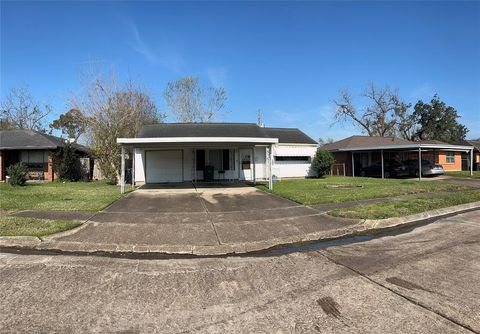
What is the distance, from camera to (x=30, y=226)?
855 centimetres

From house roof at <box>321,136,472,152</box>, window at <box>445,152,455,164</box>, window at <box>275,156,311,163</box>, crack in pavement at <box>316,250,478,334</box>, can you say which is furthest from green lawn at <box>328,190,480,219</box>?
window at <box>445,152,455,164</box>

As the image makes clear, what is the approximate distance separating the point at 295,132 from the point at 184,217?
20534 mm

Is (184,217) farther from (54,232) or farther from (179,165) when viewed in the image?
(179,165)

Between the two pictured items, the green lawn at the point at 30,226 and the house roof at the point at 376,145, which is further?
the house roof at the point at 376,145

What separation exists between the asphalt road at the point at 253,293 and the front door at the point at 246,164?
16.4m

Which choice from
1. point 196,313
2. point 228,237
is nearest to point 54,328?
point 196,313

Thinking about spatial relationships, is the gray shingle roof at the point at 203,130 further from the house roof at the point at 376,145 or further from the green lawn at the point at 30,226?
the green lawn at the point at 30,226

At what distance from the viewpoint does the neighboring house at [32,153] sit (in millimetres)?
24094

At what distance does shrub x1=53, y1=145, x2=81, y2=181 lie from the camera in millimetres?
23953

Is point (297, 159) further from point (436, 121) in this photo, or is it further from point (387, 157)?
point (436, 121)

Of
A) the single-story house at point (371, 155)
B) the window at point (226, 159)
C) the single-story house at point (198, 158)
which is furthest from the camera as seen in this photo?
the single-story house at point (371, 155)

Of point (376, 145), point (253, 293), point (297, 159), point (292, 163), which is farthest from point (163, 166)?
point (376, 145)

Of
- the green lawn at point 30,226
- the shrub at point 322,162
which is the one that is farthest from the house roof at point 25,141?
the shrub at point 322,162

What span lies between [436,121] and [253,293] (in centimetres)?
6318
